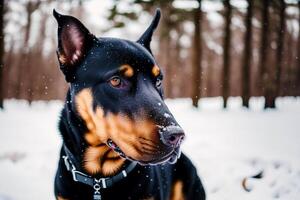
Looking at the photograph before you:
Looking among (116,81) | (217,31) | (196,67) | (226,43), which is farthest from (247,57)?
(116,81)

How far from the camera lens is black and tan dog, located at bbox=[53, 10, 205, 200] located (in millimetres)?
2627

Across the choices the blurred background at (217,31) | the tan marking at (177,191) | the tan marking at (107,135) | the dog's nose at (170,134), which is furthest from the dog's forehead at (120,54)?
the blurred background at (217,31)

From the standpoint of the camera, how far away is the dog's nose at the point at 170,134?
2312 millimetres

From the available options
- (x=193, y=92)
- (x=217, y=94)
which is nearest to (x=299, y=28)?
(x=193, y=92)

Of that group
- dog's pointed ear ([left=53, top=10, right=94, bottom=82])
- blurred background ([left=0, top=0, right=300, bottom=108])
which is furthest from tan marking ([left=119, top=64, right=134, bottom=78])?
blurred background ([left=0, top=0, right=300, bottom=108])

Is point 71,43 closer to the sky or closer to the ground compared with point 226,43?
closer to the sky

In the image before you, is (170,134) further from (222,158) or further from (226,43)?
(226,43)

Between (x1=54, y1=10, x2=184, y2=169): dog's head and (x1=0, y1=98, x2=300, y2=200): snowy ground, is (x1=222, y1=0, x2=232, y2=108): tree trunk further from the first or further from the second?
(x1=54, y1=10, x2=184, y2=169): dog's head

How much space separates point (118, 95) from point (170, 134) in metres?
0.61

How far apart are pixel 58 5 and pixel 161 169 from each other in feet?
57.7

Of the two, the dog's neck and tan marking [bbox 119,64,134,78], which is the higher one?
tan marking [bbox 119,64,134,78]

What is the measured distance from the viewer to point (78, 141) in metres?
3.02

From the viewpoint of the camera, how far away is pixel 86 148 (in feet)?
10.0

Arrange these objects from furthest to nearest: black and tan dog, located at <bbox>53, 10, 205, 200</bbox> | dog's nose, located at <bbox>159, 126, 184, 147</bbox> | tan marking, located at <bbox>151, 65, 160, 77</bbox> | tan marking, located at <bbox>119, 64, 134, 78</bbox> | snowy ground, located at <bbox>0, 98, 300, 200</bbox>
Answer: snowy ground, located at <bbox>0, 98, 300, 200</bbox>
tan marking, located at <bbox>151, 65, 160, 77</bbox>
tan marking, located at <bbox>119, 64, 134, 78</bbox>
black and tan dog, located at <bbox>53, 10, 205, 200</bbox>
dog's nose, located at <bbox>159, 126, 184, 147</bbox>
